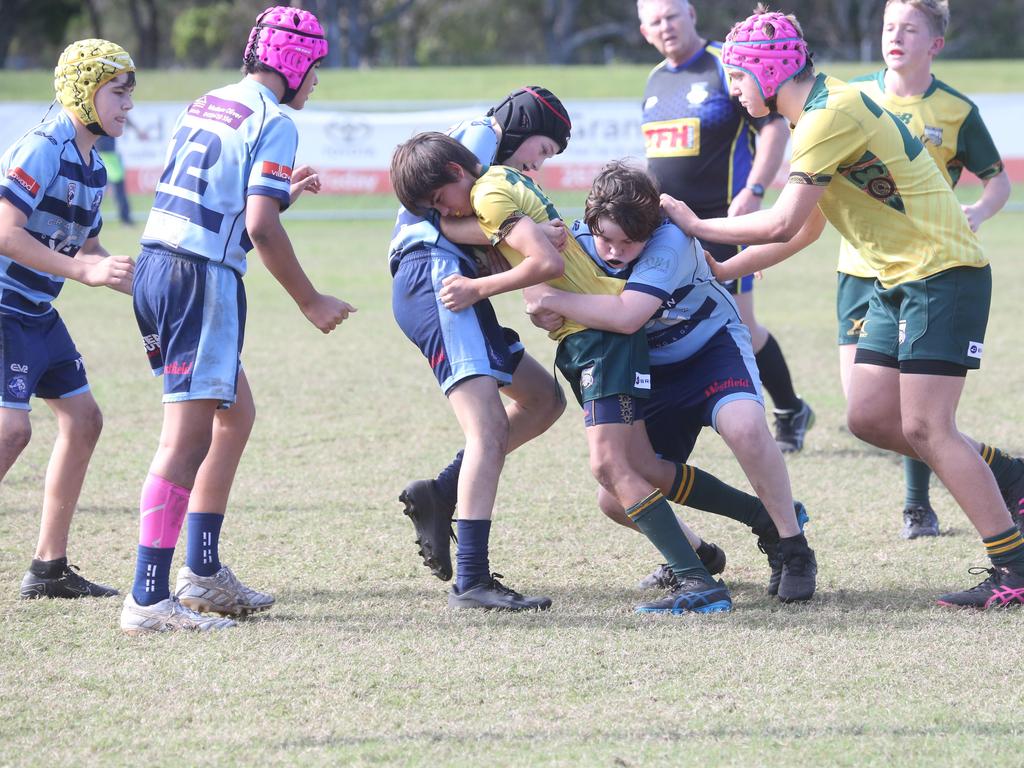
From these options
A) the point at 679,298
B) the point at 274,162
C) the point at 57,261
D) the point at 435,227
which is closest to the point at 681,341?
the point at 679,298

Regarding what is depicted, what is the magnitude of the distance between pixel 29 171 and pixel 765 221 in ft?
7.66

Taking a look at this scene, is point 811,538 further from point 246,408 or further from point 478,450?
point 246,408

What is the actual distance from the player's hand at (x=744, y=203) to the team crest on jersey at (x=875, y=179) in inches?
75.1

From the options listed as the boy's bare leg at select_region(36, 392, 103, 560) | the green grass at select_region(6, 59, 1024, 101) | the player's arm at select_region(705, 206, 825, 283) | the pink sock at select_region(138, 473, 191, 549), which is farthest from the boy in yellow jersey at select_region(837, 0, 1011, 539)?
the green grass at select_region(6, 59, 1024, 101)

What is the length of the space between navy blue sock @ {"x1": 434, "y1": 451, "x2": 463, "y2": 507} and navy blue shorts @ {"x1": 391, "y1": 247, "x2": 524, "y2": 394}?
0.43m

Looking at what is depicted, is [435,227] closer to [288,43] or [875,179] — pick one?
[288,43]

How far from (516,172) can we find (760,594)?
1644 mm

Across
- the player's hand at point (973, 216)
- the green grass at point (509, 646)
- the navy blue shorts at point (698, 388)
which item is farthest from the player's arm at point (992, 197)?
the navy blue shorts at point (698, 388)

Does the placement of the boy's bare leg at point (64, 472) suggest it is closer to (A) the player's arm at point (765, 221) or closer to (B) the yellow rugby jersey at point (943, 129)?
(A) the player's arm at point (765, 221)

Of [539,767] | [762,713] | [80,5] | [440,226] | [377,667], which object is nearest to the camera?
[539,767]

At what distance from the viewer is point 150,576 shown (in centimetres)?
403

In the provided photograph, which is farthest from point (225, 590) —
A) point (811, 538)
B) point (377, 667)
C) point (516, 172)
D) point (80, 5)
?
point (80, 5)

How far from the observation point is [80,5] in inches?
1906

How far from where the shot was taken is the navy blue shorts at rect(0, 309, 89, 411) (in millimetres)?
4344
